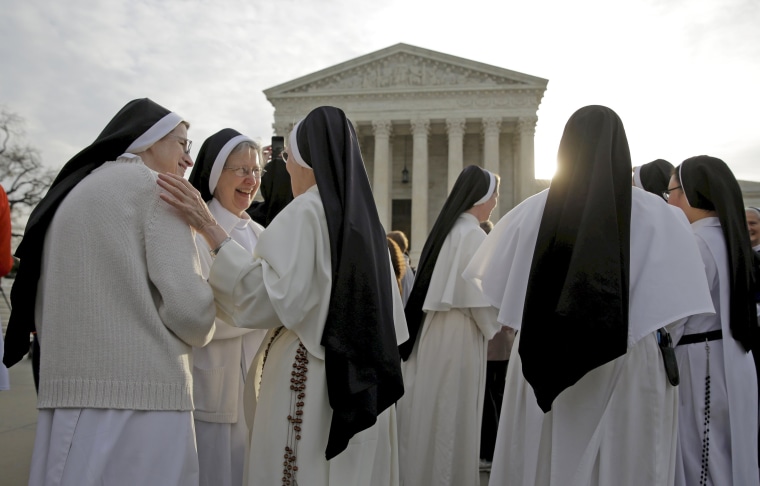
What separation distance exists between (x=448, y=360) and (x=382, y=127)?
1525 inches

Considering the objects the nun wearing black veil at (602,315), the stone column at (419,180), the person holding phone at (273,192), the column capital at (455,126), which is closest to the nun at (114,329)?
the nun wearing black veil at (602,315)

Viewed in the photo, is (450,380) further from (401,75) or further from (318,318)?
(401,75)

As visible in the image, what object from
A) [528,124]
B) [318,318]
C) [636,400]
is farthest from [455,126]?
[318,318]

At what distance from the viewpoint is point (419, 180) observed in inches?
1629

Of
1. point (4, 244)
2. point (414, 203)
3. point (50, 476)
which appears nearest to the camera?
point (50, 476)

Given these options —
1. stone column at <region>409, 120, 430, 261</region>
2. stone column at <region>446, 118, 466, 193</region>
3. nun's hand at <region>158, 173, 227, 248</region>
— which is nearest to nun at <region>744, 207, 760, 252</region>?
nun's hand at <region>158, 173, 227, 248</region>

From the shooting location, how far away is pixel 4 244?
4.91 meters

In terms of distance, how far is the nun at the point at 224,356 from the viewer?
285 centimetres

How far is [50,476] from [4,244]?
3672 mm

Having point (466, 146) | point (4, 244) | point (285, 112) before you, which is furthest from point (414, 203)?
point (4, 244)

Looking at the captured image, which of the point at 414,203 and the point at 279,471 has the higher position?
the point at 414,203

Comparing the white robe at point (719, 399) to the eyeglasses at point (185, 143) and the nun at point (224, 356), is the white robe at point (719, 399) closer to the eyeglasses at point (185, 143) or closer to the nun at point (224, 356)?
the nun at point (224, 356)

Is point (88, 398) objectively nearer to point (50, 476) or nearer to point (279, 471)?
point (50, 476)

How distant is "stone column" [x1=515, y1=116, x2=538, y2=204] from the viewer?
132 ft
